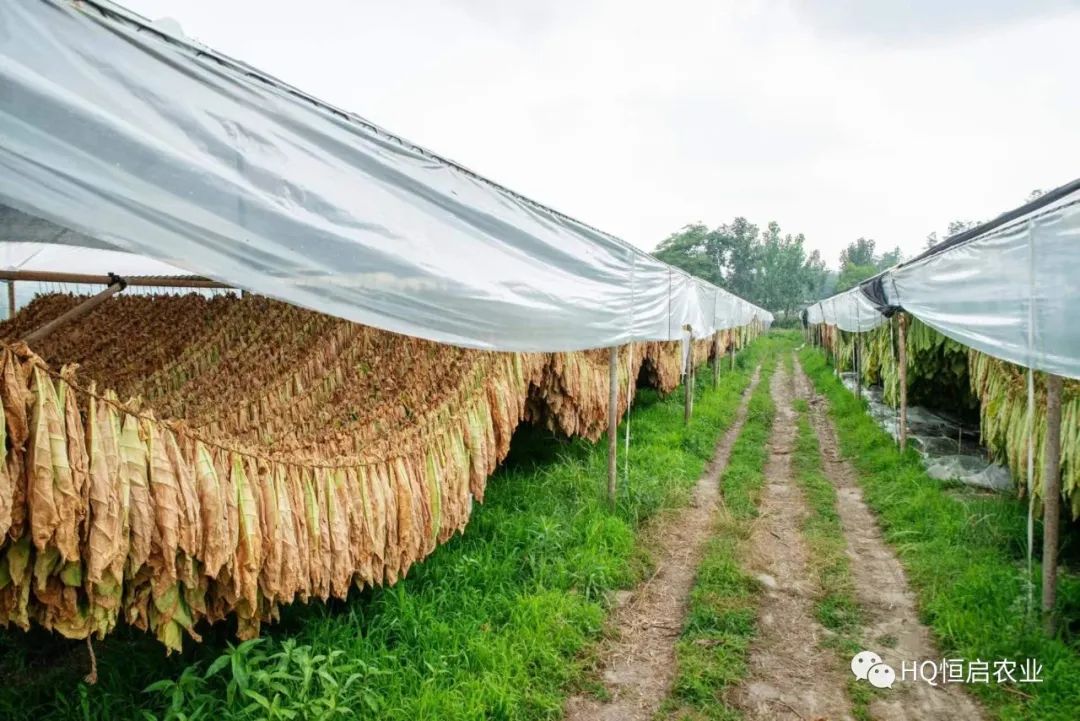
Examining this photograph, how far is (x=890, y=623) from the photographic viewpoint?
13.3 feet

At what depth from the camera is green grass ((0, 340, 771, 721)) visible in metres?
2.83

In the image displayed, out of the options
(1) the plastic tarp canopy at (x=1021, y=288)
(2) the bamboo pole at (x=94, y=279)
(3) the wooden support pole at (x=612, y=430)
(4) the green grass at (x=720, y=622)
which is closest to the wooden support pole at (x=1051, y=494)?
(1) the plastic tarp canopy at (x=1021, y=288)

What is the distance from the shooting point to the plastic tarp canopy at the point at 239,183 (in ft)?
5.21

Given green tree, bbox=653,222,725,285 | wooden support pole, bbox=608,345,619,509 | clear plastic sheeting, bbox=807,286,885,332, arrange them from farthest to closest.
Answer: green tree, bbox=653,222,725,285
clear plastic sheeting, bbox=807,286,885,332
wooden support pole, bbox=608,345,619,509

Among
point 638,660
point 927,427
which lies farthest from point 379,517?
point 927,427

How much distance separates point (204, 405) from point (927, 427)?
8.89 meters

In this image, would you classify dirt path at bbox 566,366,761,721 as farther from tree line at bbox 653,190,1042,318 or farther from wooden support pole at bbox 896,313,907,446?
tree line at bbox 653,190,1042,318

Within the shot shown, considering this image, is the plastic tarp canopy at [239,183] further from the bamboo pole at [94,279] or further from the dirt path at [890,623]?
the bamboo pole at [94,279]

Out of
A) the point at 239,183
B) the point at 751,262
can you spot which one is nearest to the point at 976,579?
the point at 239,183

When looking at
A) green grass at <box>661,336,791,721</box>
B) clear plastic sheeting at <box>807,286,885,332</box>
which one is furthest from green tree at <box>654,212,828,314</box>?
green grass at <box>661,336,791,721</box>

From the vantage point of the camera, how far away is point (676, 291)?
27.1 ft

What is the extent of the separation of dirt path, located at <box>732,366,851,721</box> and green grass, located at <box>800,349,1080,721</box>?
2.41ft

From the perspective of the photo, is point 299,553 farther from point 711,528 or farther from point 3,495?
point 711,528

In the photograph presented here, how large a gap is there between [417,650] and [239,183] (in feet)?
8.70
